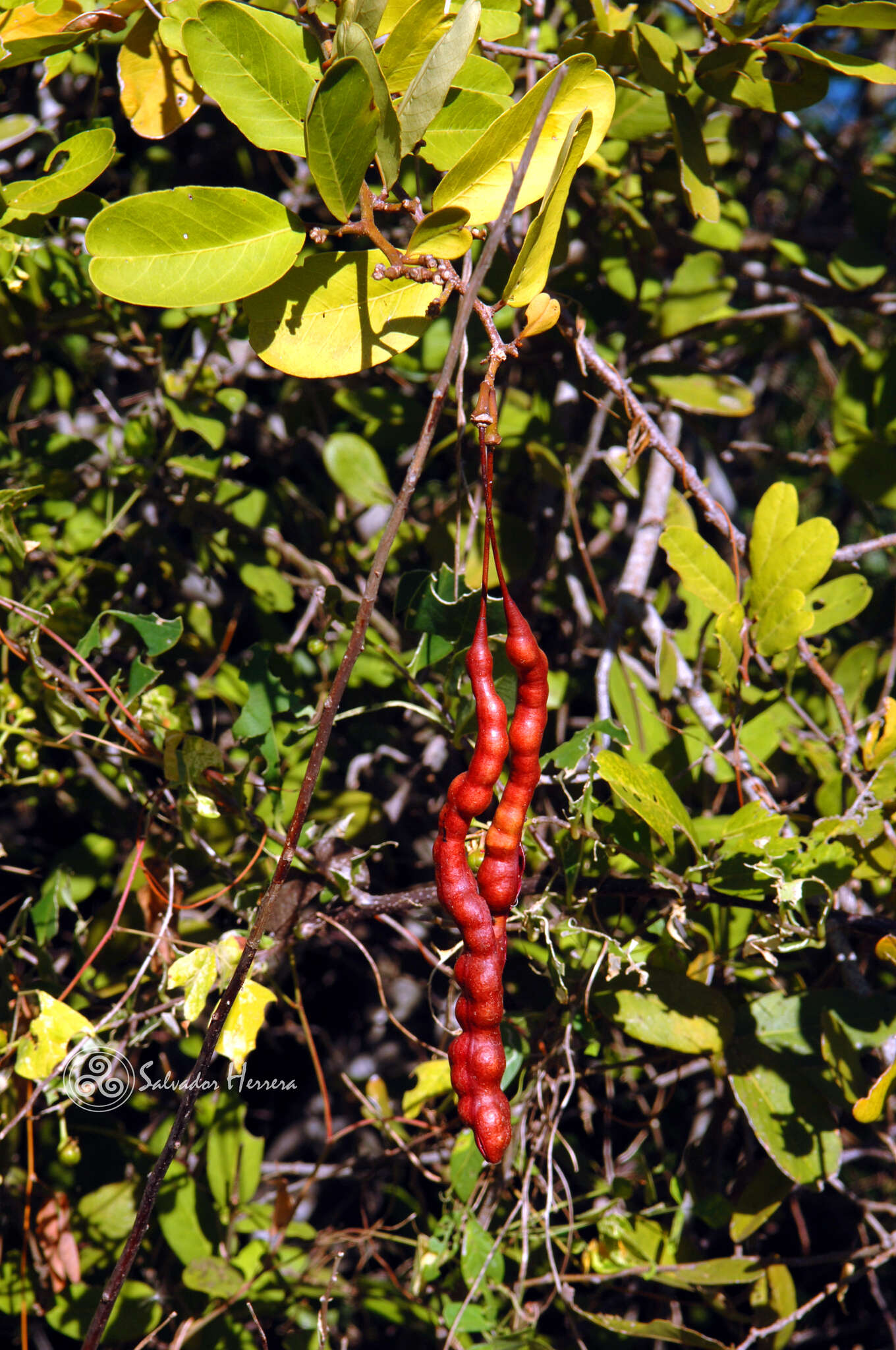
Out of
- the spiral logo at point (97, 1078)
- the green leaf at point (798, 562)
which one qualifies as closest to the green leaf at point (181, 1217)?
the spiral logo at point (97, 1078)

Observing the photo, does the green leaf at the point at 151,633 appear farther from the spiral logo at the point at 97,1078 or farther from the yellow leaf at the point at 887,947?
the yellow leaf at the point at 887,947

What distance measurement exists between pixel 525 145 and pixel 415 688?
0.56 m

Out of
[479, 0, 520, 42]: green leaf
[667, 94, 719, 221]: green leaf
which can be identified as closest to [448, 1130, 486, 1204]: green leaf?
[667, 94, 719, 221]: green leaf

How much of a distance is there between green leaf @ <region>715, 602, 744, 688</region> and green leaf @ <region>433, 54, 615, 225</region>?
0.50m

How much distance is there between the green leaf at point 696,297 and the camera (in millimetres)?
1400

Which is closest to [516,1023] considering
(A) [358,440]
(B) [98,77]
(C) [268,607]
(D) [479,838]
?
(D) [479,838]

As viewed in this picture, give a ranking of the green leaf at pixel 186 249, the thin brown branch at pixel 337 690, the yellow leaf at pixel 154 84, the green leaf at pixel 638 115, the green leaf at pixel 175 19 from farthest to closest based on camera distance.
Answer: the green leaf at pixel 638 115 < the yellow leaf at pixel 154 84 < the green leaf at pixel 175 19 < the green leaf at pixel 186 249 < the thin brown branch at pixel 337 690

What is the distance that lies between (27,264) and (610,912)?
116 cm

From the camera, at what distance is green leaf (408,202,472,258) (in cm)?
72

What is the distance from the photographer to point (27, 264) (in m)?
1.23

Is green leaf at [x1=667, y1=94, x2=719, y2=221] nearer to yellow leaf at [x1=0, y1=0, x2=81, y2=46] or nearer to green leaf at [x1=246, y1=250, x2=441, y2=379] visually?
green leaf at [x1=246, y1=250, x2=441, y2=379]

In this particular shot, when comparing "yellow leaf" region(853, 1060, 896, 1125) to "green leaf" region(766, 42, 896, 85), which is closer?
"yellow leaf" region(853, 1060, 896, 1125)

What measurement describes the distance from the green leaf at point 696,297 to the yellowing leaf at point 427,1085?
40.4 inches

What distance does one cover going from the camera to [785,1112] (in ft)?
3.52
